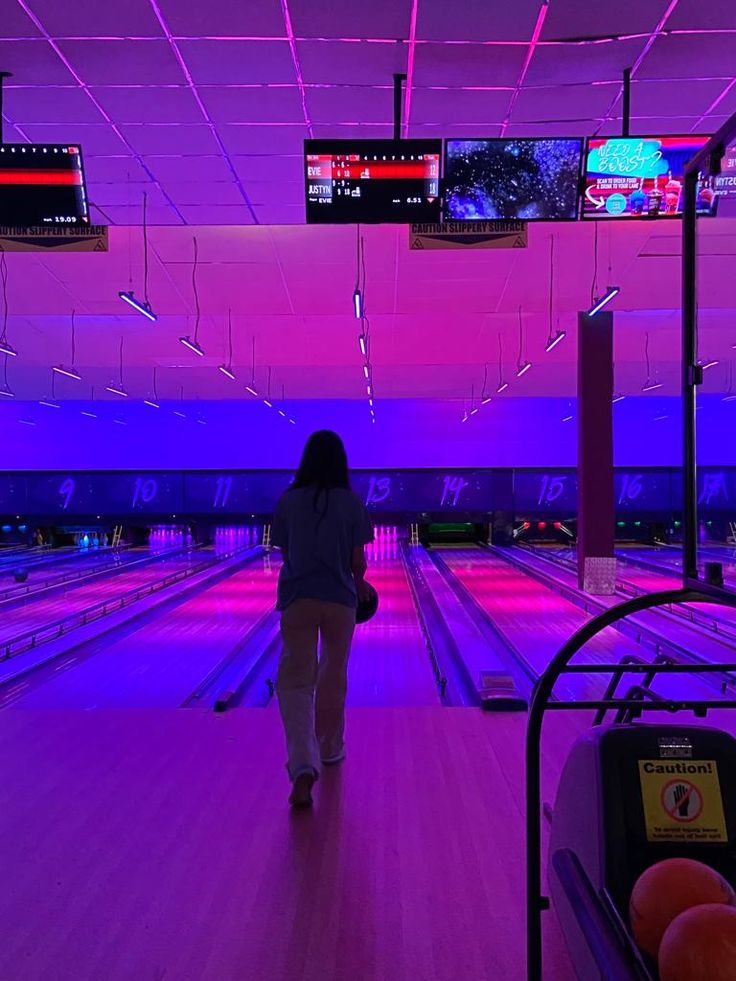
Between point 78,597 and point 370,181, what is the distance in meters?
7.02

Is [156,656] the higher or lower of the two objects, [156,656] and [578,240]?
the lower

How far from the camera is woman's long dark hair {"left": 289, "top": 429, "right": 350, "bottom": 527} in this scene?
270 cm

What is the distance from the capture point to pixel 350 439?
57.8 ft

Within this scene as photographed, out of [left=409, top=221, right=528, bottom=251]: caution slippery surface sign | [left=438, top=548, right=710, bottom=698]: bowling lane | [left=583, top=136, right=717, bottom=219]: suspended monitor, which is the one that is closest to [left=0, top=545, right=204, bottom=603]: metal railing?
[left=438, top=548, right=710, bottom=698]: bowling lane

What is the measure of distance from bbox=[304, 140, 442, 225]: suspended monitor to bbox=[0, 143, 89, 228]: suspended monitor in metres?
1.40

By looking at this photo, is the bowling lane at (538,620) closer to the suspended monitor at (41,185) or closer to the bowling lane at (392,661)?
the bowling lane at (392,661)

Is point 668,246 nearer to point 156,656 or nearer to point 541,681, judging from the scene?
point 156,656

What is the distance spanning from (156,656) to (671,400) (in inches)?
565

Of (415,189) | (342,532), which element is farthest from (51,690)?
(415,189)

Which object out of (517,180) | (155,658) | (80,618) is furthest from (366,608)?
(80,618)

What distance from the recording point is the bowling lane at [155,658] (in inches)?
198

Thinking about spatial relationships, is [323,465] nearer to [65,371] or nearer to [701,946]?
[701,946]

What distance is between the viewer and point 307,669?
261cm

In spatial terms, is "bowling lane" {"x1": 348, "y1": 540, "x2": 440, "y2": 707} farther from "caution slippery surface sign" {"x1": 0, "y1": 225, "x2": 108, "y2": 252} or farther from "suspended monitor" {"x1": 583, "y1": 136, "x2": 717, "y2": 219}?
"caution slippery surface sign" {"x1": 0, "y1": 225, "x2": 108, "y2": 252}
